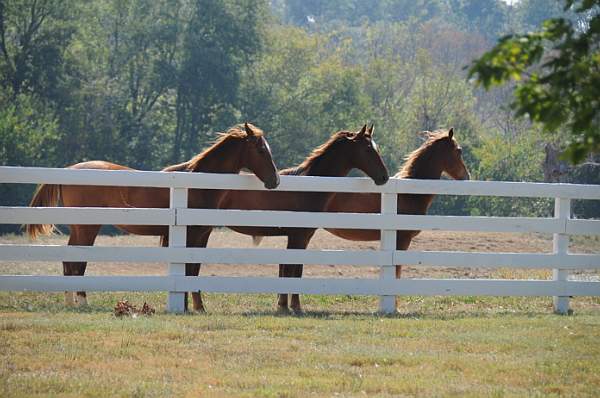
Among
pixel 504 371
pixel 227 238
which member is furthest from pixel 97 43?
pixel 504 371

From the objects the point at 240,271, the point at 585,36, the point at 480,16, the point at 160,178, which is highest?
the point at 480,16

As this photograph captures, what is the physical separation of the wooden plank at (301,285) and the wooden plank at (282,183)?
1036 mm

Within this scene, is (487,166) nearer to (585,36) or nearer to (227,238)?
(227,238)

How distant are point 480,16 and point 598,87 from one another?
127294 mm

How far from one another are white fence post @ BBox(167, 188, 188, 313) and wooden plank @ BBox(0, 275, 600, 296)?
10cm

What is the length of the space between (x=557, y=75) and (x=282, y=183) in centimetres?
670

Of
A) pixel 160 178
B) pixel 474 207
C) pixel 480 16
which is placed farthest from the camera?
pixel 480 16

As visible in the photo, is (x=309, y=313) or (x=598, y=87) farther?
(x=309, y=313)

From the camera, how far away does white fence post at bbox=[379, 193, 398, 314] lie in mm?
10867

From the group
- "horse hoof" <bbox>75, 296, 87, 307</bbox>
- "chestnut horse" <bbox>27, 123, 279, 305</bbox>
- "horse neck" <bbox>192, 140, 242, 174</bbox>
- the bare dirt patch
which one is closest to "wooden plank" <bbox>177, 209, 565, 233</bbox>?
"chestnut horse" <bbox>27, 123, 279, 305</bbox>

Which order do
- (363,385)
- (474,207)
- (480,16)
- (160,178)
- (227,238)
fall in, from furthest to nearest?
(480,16)
(474,207)
(227,238)
(160,178)
(363,385)

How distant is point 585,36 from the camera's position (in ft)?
14.1

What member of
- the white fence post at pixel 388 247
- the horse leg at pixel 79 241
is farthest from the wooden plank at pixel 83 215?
the white fence post at pixel 388 247

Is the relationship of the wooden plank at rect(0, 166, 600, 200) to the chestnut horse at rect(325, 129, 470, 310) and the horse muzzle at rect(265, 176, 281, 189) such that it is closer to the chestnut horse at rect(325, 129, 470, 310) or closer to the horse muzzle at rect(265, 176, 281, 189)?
the horse muzzle at rect(265, 176, 281, 189)
